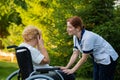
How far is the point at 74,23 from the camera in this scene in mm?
6363

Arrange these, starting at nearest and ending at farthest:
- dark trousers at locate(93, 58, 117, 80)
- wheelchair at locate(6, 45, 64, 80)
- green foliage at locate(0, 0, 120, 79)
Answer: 1. wheelchair at locate(6, 45, 64, 80)
2. dark trousers at locate(93, 58, 117, 80)
3. green foliage at locate(0, 0, 120, 79)


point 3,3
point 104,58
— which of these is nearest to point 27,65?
point 104,58

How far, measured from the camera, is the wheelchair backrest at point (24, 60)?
645 centimetres

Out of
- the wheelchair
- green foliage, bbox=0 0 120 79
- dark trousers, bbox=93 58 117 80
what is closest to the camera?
the wheelchair

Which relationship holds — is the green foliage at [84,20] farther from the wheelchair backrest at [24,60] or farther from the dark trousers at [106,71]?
the wheelchair backrest at [24,60]

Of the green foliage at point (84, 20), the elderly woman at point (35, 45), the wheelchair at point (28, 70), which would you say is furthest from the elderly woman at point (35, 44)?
the green foliage at point (84, 20)

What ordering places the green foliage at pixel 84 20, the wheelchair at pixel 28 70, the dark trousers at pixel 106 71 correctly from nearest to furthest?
the wheelchair at pixel 28 70 → the dark trousers at pixel 106 71 → the green foliage at pixel 84 20

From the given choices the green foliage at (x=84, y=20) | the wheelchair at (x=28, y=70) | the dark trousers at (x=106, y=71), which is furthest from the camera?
the green foliage at (x=84, y=20)

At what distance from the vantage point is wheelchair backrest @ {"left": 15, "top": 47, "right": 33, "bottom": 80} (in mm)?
6453

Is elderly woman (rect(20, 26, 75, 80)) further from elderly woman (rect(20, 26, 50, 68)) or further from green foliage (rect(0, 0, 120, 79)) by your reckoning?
green foliage (rect(0, 0, 120, 79))

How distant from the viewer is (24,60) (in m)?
6.47

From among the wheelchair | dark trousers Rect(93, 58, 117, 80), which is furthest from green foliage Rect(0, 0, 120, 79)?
the wheelchair

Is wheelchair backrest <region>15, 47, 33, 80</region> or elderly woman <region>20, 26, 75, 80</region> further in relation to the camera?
elderly woman <region>20, 26, 75, 80</region>

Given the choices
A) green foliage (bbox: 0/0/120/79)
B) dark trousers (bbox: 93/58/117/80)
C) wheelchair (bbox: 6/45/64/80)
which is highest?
wheelchair (bbox: 6/45/64/80)
